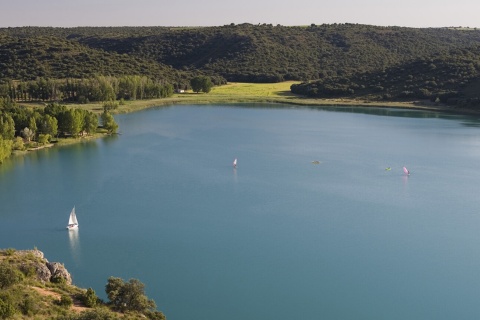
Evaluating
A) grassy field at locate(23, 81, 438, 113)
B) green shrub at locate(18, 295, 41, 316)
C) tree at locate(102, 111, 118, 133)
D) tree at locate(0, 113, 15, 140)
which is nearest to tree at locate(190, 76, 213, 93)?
grassy field at locate(23, 81, 438, 113)

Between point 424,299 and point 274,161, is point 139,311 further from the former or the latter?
point 274,161

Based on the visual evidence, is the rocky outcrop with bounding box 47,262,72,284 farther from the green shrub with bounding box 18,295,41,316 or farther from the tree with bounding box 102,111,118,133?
the tree with bounding box 102,111,118,133

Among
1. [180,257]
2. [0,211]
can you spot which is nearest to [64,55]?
[0,211]

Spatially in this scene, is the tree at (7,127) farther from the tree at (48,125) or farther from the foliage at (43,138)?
the tree at (48,125)

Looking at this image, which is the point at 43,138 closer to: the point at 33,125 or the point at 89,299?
the point at 33,125

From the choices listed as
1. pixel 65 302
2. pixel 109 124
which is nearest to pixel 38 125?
pixel 109 124

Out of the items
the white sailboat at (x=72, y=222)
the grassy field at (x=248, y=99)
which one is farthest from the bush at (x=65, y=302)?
the grassy field at (x=248, y=99)
